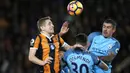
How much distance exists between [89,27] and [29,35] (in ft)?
5.78

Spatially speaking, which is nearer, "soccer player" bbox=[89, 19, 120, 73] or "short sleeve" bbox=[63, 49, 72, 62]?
"short sleeve" bbox=[63, 49, 72, 62]

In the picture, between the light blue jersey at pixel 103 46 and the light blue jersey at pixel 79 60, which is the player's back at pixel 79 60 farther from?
the light blue jersey at pixel 103 46

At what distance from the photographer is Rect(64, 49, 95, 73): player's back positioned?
783cm

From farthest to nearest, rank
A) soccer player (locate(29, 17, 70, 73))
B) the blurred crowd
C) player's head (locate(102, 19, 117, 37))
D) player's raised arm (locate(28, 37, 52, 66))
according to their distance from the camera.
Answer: the blurred crowd < player's head (locate(102, 19, 117, 37)) < soccer player (locate(29, 17, 70, 73)) < player's raised arm (locate(28, 37, 52, 66))

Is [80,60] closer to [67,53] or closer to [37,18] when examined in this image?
[67,53]

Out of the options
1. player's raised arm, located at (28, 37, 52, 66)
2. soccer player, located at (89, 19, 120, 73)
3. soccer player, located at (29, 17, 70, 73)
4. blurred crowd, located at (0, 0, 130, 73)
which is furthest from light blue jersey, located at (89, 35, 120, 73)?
blurred crowd, located at (0, 0, 130, 73)

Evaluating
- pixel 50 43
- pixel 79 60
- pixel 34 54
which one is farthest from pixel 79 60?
pixel 34 54

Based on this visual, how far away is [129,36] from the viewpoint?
14719 mm

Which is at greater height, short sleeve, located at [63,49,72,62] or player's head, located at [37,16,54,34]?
player's head, located at [37,16,54,34]

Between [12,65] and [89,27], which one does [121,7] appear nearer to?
[89,27]

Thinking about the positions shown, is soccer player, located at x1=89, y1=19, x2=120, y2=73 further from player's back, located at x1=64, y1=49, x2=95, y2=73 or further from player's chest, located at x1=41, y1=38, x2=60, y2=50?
player's chest, located at x1=41, y1=38, x2=60, y2=50

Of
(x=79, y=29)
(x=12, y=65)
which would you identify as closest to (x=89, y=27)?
(x=79, y=29)

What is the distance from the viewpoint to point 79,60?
25.7 feet

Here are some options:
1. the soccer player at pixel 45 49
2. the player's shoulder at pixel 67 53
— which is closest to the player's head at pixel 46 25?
the soccer player at pixel 45 49
